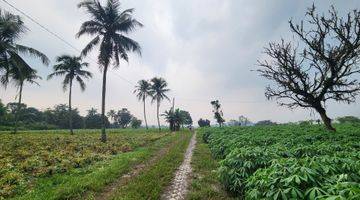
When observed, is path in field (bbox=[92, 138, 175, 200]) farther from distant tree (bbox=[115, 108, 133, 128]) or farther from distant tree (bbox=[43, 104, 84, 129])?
distant tree (bbox=[115, 108, 133, 128])

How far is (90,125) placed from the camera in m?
94.8

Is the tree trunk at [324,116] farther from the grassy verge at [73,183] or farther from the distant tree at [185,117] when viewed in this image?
the distant tree at [185,117]

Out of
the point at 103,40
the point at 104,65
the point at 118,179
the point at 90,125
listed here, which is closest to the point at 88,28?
the point at 103,40

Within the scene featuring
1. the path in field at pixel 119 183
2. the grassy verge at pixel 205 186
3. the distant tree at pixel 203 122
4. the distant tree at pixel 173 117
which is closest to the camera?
the grassy verge at pixel 205 186

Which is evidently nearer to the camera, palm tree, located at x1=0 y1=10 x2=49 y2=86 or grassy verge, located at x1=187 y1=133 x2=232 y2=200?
grassy verge, located at x1=187 y1=133 x2=232 y2=200

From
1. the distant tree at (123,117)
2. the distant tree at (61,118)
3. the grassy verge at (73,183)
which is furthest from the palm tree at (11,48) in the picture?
the distant tree at (123,117)

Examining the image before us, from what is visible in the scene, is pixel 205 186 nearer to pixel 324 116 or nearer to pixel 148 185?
pixel 148 185

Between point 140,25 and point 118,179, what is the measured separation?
1917 cm

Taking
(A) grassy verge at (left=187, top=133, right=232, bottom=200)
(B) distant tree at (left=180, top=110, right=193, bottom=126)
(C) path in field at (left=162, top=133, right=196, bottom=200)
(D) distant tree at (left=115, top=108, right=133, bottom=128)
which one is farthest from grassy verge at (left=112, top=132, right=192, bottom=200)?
(D) distant tree at (left=115, top=108, right=133, bottom=128)

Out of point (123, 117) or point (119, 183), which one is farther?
point (123, 117)

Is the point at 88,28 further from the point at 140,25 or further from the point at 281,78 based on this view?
the point at 281,78

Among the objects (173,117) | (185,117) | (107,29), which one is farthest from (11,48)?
(185,117)

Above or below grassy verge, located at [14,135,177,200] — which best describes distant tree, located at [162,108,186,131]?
above

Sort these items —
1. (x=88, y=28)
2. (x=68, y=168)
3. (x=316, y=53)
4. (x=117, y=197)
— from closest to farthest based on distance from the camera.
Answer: (x=117, y=197) → (x=68, y=168) → (x=316, y=53) → (x=88, y=28)
